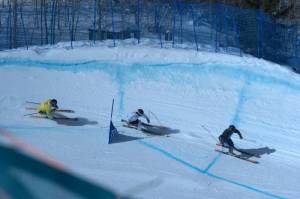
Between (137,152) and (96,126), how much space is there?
218cm

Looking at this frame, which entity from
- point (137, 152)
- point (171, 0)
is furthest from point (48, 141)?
point (171, 0)

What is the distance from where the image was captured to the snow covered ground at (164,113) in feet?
34.8

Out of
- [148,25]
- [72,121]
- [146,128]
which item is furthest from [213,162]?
[148,25]

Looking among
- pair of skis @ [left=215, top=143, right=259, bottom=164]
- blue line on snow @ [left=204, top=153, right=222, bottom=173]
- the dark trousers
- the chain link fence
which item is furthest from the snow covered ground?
the chain link fence

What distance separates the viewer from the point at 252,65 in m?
18.2

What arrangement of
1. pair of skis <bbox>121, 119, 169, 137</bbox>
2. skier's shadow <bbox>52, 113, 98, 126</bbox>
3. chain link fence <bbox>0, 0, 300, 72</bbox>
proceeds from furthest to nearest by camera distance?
chain link fence <bbox>0, 0, 300, 72</bbox>
skier's shadow <bbox>52, 113, 98, 126</bbox>
pair of skis <bbox>121, 119, 169, 137</bbox>

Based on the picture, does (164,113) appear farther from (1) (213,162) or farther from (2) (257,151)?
(1) (213,162)

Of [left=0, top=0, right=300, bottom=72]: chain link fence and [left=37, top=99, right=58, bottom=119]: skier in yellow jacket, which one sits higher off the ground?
[left=0, top=0, right=300, bottom=72]: chain link fence

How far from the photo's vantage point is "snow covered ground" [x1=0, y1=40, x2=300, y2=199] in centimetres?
1061

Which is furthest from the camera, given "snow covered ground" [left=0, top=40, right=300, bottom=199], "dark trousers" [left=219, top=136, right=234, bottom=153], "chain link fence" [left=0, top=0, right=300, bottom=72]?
"chain link fence" [left=0, top=0, right=300, bottom=72]

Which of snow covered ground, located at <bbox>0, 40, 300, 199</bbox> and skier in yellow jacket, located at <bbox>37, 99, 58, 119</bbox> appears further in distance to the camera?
skier in yellow jacket, located at <bbox>37, 99, 58, 119</bbox>

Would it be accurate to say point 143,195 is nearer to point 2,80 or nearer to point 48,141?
point 48,141

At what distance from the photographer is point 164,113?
1532 cm

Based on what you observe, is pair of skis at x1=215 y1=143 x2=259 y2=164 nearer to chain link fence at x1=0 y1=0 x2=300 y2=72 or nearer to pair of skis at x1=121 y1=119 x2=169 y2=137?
pair of skis at x1=121 y1=119 x2=169 y2=137
